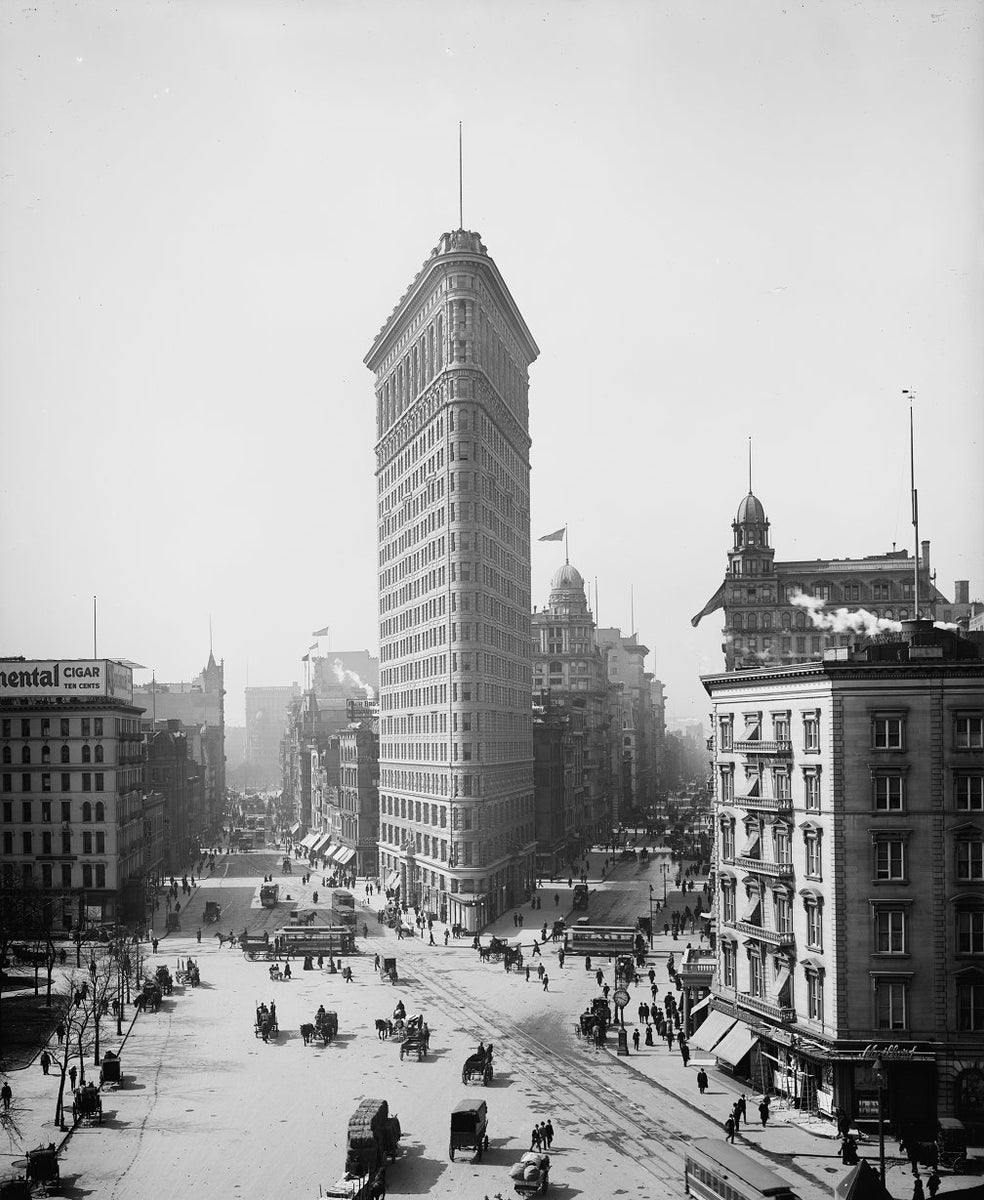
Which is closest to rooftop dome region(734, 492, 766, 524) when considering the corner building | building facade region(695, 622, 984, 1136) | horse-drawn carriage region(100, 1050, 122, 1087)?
the corner building

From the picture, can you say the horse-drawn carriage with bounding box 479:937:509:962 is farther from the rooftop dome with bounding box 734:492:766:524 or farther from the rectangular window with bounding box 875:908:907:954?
the rooftop dome with bounding box 734:492:766:524

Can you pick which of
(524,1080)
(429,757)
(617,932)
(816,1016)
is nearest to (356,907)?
(429,757)

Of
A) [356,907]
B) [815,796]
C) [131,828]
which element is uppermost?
[815,796]

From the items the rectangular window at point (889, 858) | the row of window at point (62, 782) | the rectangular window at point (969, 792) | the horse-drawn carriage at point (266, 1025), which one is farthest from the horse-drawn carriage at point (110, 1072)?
the row of window at point (62, 782)

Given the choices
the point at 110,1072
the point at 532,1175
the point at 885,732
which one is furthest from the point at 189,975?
the point at 885,732

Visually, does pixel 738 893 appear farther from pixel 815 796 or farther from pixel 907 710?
pixel 907 710

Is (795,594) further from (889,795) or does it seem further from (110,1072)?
(110,1072)
